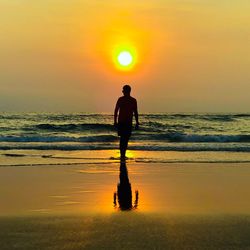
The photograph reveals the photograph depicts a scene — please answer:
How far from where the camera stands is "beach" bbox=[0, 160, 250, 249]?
4422 millimetres

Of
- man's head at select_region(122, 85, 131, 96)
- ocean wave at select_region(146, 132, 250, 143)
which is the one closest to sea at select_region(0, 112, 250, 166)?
ocean wave at select_region(146, 132, 250, 143)

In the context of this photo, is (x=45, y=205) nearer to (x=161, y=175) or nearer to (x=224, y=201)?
(x=224, y=201)

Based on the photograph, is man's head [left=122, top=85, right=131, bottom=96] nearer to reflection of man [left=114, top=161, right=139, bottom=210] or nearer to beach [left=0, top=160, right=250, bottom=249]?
beach [left=0, top=160, right=250, bottom=249]

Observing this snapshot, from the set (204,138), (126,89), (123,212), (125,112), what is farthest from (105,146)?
(123,212)

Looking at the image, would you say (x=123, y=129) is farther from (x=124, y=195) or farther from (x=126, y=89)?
(x=124, y=195)

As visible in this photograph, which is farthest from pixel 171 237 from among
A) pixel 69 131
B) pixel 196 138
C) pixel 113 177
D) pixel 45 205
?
pixel 69 131

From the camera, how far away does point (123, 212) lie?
5.82 metres

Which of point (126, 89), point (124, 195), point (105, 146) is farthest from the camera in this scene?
point (105, 146)

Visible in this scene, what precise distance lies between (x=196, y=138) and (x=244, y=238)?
23.1 meters

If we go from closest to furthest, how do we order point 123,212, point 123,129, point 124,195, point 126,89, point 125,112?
1. point 123,212
2. point 124,195
3. point 126,89
4. point 125,112
5. point 123,129

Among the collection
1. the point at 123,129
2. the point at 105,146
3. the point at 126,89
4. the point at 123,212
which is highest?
the point at 105,146

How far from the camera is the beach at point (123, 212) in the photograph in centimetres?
442

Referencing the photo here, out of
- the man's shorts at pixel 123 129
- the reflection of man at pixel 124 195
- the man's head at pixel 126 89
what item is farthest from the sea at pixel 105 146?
the reflection of man at pixel 124 195

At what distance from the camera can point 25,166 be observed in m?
11.6
